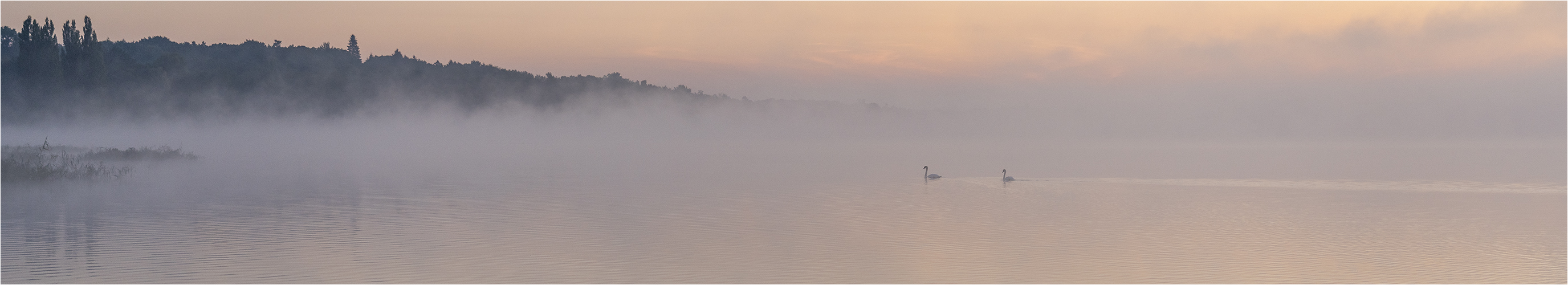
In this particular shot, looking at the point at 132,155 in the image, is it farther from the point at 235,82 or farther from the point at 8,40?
the point at 8,40

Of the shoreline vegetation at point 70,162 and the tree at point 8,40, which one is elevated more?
the tree at point 8,40

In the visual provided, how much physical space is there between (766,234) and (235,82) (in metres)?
107

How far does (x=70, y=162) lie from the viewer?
3453cm

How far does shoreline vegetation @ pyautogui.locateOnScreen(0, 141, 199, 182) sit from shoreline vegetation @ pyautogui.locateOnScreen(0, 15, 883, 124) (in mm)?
28468

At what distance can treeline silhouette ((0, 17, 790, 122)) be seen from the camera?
72.0 meters

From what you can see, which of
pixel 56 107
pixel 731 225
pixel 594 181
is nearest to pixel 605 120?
pixel 56 107

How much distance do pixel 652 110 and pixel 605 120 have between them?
14659 millimetres


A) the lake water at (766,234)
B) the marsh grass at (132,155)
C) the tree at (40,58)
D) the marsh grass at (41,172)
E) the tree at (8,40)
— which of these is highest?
the tree at (8,40)

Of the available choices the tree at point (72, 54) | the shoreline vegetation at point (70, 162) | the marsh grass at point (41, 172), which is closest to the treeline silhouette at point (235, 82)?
Answer: the tree at point (72, 54)

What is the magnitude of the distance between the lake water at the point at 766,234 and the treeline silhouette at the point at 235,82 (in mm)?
51176

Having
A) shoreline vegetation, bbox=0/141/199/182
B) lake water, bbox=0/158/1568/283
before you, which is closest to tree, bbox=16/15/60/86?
shoreline vegetation, bbox=0/141/199/182

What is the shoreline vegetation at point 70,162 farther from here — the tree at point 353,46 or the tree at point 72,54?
the tree at point 353,46

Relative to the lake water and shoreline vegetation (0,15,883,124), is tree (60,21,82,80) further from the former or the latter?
the lake water

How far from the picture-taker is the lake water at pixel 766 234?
1440 centimetres
